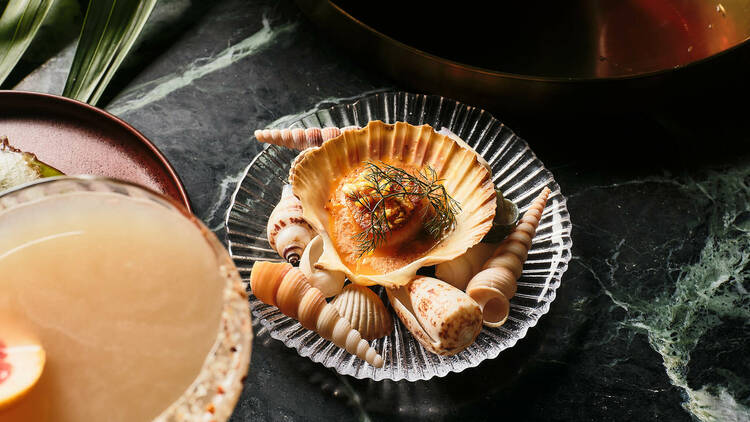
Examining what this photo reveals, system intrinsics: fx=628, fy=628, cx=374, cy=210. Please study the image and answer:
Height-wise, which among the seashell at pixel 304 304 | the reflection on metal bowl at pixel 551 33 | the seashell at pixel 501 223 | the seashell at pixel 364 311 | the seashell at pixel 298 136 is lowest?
the seashell at pixel 304 304

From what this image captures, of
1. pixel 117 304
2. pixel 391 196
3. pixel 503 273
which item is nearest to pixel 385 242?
pixel 391 196

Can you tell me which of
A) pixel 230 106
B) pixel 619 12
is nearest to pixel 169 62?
pixel 230 106

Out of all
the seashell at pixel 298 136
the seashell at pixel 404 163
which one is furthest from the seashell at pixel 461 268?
the seashell at pixel 298 136

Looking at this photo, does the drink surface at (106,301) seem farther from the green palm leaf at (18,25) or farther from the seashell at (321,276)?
the green palm leaf at (18,25)

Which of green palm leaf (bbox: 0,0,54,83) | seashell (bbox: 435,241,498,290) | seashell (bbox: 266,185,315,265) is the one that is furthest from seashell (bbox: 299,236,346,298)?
green palm leaf (bbox: 0,0,54,83)

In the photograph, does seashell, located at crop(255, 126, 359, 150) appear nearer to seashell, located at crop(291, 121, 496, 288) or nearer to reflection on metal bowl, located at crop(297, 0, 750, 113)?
seashell, located at crop(291, 121, 496, 288)

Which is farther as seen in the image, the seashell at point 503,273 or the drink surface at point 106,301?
the seashell at point 503,273

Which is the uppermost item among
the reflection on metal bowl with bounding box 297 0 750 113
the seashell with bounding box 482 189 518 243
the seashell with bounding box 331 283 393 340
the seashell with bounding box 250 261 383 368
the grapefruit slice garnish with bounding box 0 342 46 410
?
the reflection on metal bowl with bounding box 297 0 750 113

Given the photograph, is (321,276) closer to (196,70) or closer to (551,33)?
(196,70)
